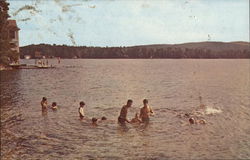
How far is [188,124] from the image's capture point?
28.2m

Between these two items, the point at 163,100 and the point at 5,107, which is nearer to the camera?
the point at 5,107

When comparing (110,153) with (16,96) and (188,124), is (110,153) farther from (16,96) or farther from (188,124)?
(16,96)

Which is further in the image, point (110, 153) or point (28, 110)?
point (28, 110)

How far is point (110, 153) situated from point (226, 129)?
428 inches

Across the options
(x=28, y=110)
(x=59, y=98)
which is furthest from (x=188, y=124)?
(x=59, y=98)

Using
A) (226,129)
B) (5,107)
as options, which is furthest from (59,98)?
(226,129)

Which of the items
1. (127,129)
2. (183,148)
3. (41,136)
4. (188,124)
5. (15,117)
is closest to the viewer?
(183,148)

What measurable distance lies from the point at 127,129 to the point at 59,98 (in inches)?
842

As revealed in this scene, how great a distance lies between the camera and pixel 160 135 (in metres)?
24.8

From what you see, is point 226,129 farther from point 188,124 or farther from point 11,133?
point 11,133

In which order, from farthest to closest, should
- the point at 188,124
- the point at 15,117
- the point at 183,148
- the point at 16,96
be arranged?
the point at 16,96
the point at 15,117
the point at 188,124
the point at 183,148

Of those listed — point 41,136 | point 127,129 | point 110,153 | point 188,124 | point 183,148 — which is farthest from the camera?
point 188,124

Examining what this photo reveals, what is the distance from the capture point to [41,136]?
78.2 feet

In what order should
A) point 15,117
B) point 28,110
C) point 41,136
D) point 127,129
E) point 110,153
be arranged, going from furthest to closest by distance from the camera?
point 28,110 → point 15,117 → point 127,129 → point 41,136 → point 110,153
